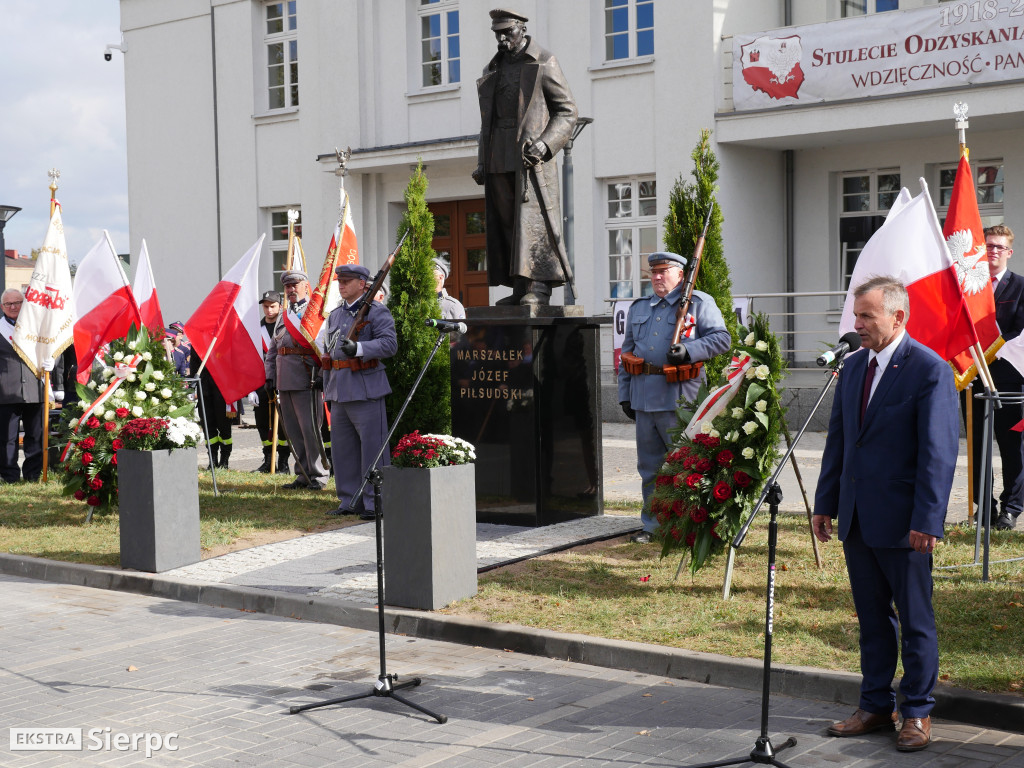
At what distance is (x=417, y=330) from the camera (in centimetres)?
1323

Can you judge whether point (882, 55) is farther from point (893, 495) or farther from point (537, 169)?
point (893, 495)

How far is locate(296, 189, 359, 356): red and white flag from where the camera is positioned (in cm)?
1219

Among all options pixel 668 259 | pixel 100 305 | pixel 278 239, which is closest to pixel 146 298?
pixel 100 305

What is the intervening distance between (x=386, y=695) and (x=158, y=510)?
3921mm

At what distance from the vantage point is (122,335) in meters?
13.2

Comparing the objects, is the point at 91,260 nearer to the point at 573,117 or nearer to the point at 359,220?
the point at 573,117

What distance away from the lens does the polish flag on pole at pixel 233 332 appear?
12898 millimetres

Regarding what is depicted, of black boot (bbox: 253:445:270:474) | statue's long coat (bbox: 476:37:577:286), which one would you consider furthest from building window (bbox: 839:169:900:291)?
statue's long coat (bbox: 476:37:577:286)

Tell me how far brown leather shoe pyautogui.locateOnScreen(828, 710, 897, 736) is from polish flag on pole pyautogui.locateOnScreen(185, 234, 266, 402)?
29.6ft

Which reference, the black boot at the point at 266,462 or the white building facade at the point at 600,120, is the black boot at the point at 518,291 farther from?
the white building facade at the point at 600,120

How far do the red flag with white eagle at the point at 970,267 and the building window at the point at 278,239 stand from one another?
18.8 metres

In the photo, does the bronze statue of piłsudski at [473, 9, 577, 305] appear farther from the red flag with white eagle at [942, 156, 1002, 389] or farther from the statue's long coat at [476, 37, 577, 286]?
the red flag with white eagle at [942, 156, 1002, 389]

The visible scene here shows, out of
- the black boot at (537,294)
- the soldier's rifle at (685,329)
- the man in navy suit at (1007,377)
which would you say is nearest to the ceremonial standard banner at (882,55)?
the man in navy suit at (1007,377)

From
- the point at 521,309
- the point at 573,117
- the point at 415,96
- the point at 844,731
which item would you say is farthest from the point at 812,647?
the point at 415,96
